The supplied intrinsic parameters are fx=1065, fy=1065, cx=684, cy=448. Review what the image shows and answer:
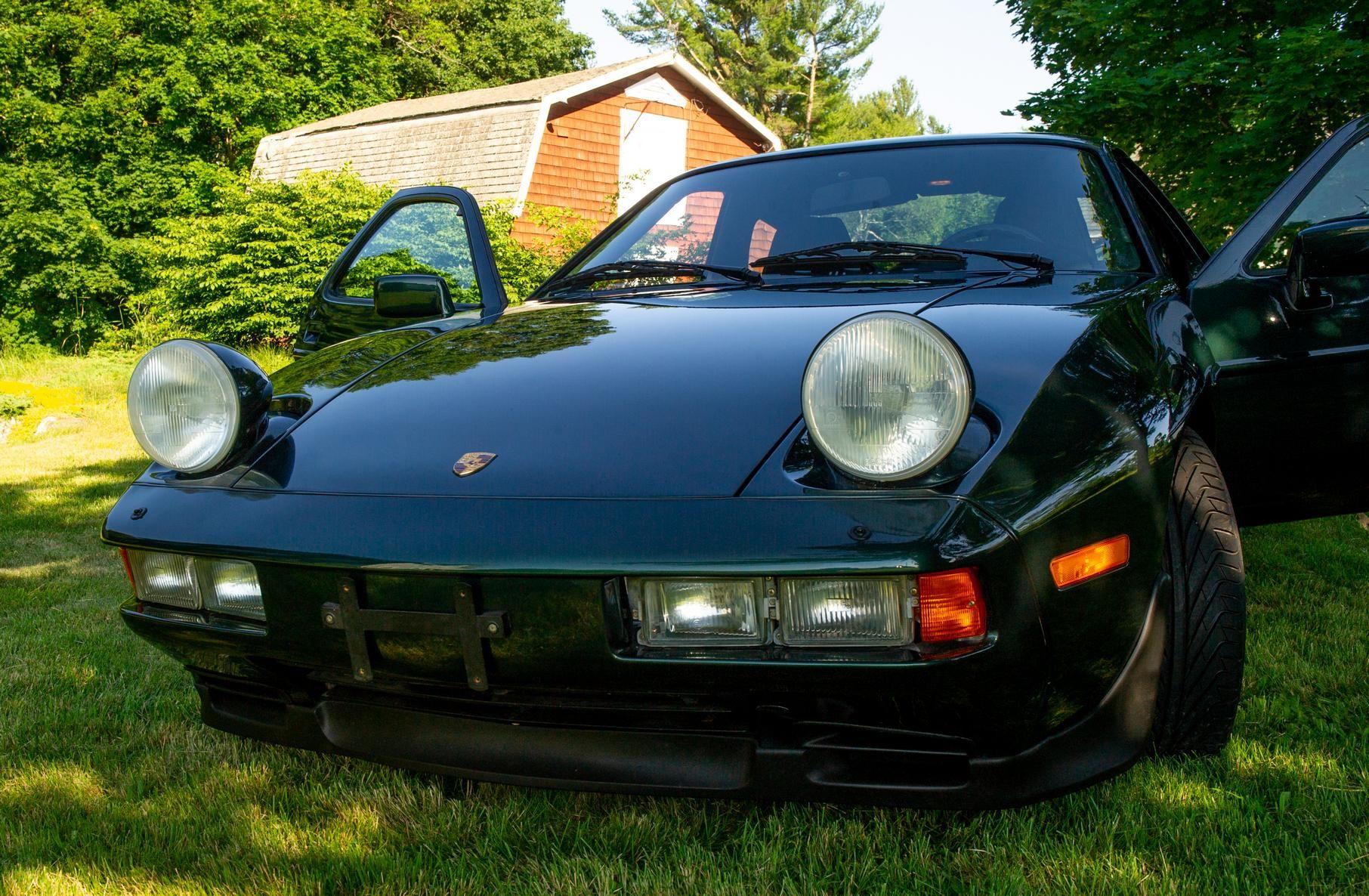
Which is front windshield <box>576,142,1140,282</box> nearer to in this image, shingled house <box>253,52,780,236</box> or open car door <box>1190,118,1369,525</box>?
open car door <box>1190,118,1369,525</box>

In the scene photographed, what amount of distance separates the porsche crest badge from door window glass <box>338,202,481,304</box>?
4.93ft

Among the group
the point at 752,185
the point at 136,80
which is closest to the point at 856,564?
the point at 752,185

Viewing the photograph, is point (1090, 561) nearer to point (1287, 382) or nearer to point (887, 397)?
point (887, 397)

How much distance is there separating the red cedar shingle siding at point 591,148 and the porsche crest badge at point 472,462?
13.1m

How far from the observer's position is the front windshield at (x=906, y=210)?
2.47 m

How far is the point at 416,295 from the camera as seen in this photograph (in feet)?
9.11

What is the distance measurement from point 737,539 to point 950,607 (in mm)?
304

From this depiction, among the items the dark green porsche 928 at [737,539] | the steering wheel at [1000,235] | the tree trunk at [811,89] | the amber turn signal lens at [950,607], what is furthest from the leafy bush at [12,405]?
the tree trunk at [811,89]

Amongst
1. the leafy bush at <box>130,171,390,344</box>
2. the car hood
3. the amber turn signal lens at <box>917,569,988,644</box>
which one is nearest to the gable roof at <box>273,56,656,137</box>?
the leafy bush at <box>130,171,390,344</box>

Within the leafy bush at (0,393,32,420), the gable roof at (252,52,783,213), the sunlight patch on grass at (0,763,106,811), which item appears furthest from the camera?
the gable roof at (252,52,783,213)

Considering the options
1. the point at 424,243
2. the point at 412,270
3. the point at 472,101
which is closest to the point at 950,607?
the point at 412,270

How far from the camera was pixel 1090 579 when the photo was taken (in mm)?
1551

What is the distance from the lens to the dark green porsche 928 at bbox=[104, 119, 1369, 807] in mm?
1471

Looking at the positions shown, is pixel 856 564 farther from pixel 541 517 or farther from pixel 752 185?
pixel 752 185
